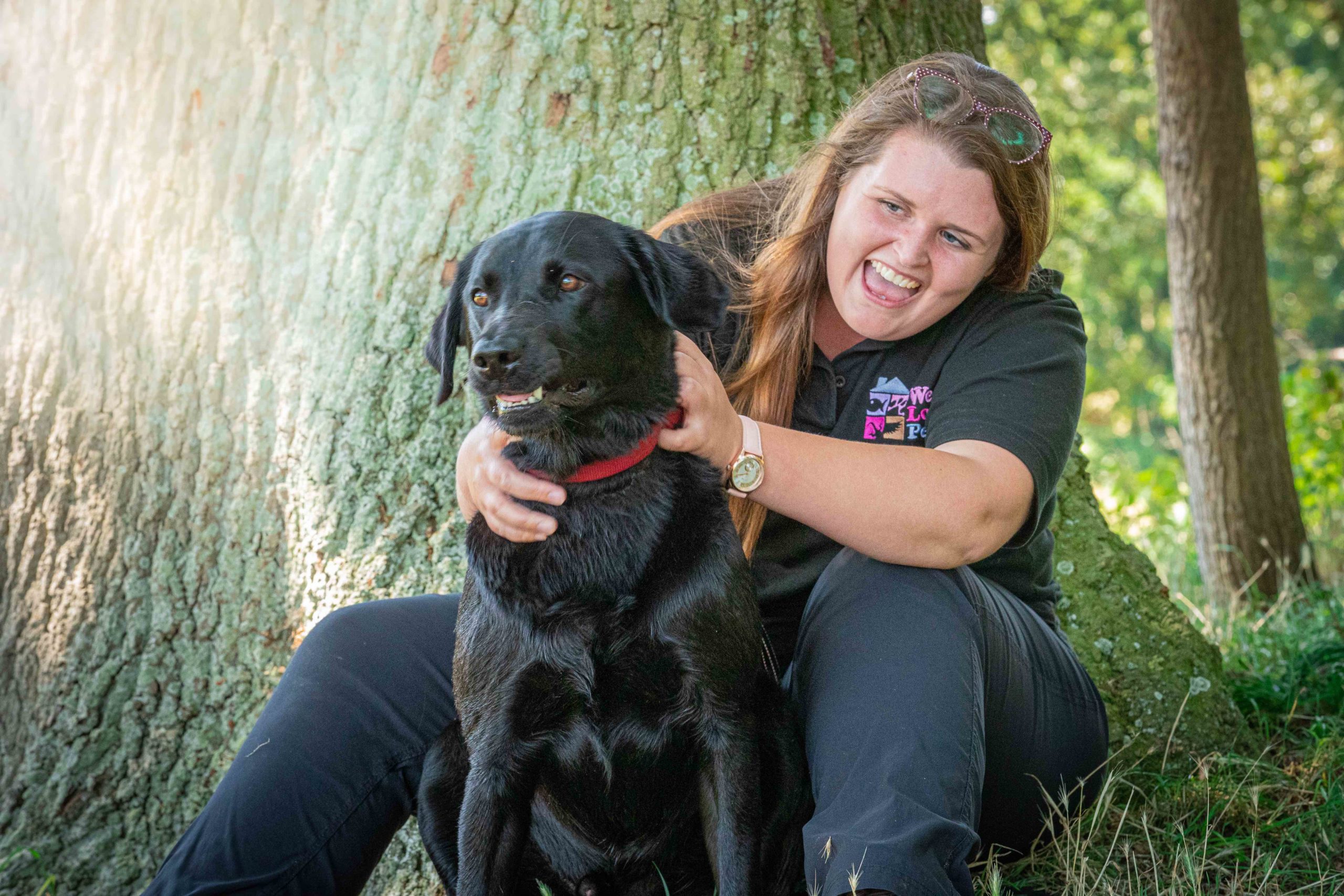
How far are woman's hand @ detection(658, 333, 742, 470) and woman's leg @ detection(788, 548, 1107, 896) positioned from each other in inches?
13.3

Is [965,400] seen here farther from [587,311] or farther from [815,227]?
[587,311]

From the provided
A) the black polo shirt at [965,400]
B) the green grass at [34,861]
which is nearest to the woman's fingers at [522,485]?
the black polo shirt at [965,400]

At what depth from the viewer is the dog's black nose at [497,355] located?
178cm

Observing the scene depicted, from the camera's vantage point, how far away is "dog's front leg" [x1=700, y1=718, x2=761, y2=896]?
1848 mm

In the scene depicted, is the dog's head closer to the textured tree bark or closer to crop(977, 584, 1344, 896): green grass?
crop(977, 584, 1344, 896): green grass

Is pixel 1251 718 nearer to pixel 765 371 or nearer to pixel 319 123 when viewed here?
pixel 765 371

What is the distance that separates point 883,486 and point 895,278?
0.50 m

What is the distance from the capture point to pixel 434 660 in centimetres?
232

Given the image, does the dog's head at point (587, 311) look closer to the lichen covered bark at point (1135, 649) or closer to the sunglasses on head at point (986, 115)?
the sunglasses on head at point (986, 115)

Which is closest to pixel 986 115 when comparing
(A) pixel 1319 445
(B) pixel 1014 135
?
(B) pixel 1014 135

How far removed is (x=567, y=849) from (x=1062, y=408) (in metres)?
1.31

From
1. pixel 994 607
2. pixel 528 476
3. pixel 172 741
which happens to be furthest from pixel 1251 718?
pixel 172 741

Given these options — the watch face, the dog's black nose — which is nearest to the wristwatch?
the watch face

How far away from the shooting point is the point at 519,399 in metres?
1.90
